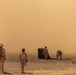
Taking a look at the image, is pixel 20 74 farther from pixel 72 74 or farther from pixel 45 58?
pixel 45 58

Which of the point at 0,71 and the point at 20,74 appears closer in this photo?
the point at 20,74

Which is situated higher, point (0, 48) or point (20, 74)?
point (0, 48)

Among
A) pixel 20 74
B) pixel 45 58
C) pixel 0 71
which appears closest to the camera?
pixel 20 74

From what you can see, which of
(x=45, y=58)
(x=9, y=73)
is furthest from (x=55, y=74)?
(x=45, y=58)

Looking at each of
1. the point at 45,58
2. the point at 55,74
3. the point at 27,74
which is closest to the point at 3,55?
the point at 27,74

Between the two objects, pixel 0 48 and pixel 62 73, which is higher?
pixel 0 48

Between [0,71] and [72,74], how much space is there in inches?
208

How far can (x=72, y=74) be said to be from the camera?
26969 mm

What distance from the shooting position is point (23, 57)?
86.8 feet

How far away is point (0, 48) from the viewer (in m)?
26.6

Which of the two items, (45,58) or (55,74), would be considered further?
(45,58)

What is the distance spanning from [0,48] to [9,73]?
186cm

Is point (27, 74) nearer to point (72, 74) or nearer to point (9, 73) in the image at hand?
point (9, 73)

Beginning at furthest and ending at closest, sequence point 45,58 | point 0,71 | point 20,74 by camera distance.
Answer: point 45,58 < point 0,71 < point 20,74
